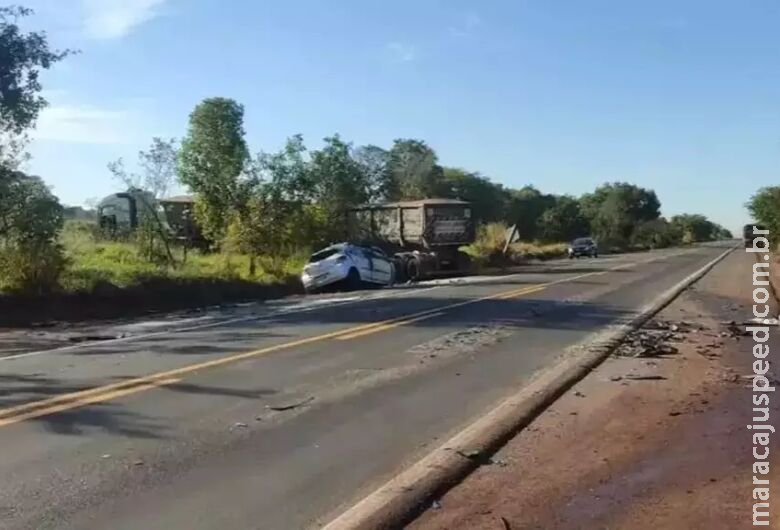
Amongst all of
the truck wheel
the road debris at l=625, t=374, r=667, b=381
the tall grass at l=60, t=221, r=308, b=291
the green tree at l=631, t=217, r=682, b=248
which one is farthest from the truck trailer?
the green tree at l=631, t=217, r=682, b=248

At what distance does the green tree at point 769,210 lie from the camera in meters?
49.9

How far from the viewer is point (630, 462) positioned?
6.81 meters

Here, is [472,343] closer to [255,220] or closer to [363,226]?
[255,220]

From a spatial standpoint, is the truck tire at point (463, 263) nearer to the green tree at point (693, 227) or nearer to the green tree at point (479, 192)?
the green tree at point (479, 192)

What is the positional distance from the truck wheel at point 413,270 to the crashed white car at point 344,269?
4747mm

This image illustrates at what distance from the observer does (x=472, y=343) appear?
14.0 m

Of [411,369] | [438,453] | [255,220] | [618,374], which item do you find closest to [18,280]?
[255,220]

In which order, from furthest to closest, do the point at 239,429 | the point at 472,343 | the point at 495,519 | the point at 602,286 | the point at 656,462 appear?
the point at 602,286 < the point at 472,343 < the point at 239,429 < the point at 656,462 < the point at 495,519

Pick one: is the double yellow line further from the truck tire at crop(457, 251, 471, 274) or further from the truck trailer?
the truck tire at crop(457, 251, 471, 274)

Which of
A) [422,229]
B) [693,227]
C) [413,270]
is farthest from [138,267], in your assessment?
[693,227]

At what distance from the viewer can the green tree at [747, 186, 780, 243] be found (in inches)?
1965

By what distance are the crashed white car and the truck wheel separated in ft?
15.6

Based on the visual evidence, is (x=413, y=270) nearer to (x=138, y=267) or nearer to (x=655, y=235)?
(x=138, y=267)

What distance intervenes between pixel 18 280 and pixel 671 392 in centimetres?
1759
